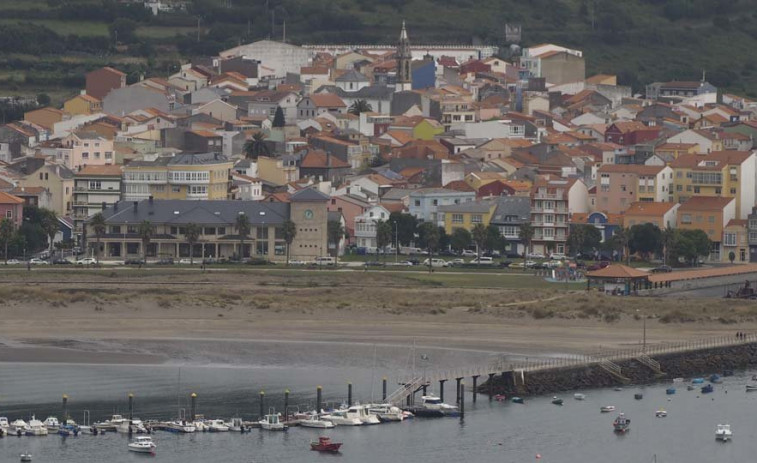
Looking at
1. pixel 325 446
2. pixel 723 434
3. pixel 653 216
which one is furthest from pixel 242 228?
pixel 723 434

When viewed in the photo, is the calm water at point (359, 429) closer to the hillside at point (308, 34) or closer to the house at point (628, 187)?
the house at point (628, 187)

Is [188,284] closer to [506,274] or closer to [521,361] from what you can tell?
[506,274]

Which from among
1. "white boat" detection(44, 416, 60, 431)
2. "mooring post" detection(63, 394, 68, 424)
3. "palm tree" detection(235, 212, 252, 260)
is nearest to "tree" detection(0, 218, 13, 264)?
"palm tree" detection(235, 212, 252, 260)

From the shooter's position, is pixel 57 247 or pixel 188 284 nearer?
pixel 188 284

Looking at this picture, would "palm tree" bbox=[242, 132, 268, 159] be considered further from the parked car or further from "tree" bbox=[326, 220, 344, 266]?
the parked car

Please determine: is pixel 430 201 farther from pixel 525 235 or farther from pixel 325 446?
pixel 325 446

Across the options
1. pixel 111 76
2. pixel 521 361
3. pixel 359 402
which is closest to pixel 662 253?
pixel 521 361

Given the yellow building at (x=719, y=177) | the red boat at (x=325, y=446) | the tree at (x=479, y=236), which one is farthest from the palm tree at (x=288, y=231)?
the red boat at (x=325, y=446)
